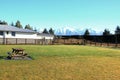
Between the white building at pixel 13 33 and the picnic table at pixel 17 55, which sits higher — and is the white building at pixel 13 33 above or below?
above

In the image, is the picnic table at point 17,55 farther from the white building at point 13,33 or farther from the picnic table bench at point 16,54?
the white building at point 13,33

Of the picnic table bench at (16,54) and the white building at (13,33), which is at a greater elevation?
the white building at (13,33)

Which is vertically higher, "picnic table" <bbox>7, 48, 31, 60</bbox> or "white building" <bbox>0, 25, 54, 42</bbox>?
"white building" <bbox>0, 25, 54, 42</bbox>

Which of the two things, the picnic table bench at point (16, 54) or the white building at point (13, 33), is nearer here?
the picnic table bench at point (16, 54)

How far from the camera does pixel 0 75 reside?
13.1m

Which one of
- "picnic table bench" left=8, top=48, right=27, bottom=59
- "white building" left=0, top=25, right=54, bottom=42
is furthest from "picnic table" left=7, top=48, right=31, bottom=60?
"white building" left=0, top=25, right=54, bottom=42

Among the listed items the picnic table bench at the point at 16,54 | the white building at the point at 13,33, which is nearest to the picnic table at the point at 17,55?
the picnic table bench at the point at 16,54

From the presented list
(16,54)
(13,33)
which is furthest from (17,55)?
(13,33)

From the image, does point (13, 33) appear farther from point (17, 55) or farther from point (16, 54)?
point (17, 55)

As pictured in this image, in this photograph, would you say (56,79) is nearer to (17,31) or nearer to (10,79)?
(10,79)

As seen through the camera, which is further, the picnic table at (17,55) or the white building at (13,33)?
the white building at (13,33)

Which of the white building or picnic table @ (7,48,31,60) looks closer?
picnic table @ (7,48,31,60)

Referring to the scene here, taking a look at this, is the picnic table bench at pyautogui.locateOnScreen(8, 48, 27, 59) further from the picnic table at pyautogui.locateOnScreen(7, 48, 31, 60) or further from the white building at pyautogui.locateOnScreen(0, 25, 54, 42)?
the white building at pyautogui.locateOnScreen(0, 25, 54, 42)

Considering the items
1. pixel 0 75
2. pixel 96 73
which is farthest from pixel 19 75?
pixel 96 73
